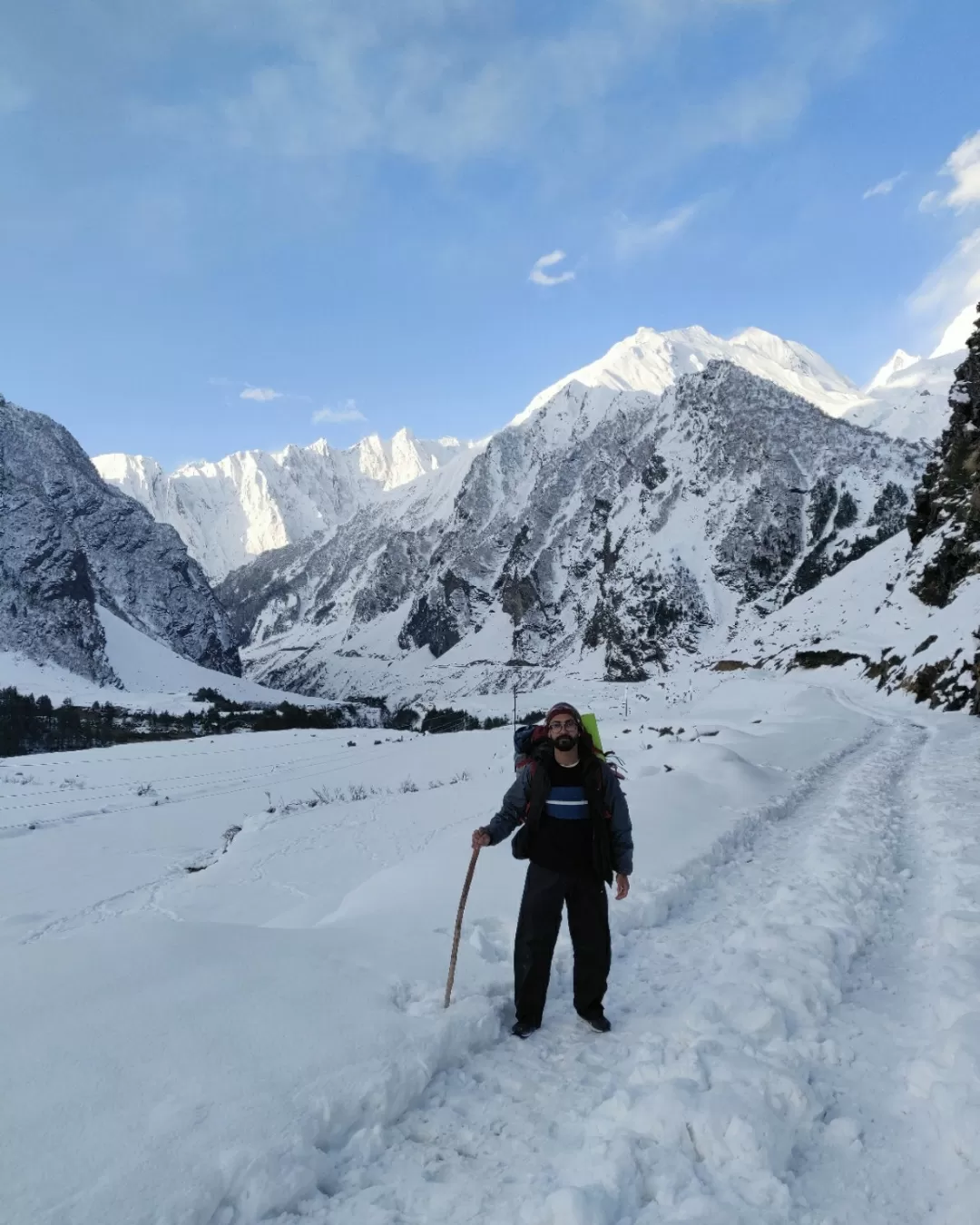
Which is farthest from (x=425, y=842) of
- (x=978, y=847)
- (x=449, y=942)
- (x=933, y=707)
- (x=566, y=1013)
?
(x=933, y=707)

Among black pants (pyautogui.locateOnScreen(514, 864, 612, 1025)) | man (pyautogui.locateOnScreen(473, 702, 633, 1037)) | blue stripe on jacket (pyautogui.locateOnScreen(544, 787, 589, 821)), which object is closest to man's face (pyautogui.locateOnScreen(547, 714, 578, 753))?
man (pyautogui.locateOnScreen(473, 702, 633, 1037))

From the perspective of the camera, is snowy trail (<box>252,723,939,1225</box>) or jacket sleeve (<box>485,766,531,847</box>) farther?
jacket sleeve (<box>485,766,531,847</box>)

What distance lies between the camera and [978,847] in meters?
7.72

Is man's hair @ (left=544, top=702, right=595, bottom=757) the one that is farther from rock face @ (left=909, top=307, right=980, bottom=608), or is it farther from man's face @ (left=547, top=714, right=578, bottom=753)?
rock face @ (left=909, top=307, right=980, bottom=608)

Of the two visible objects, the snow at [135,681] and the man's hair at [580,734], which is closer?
the man's hair at [580,734]

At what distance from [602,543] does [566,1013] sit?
168m

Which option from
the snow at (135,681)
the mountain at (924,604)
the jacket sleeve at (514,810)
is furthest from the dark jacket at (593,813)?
the snow at (135,681)

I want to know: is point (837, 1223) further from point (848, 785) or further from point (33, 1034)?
point (848, 785)

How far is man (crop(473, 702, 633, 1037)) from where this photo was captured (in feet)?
14.8

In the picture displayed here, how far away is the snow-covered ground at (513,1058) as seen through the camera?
292cm

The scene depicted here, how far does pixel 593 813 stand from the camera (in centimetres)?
455

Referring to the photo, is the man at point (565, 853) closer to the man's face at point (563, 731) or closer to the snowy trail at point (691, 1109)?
the man's face at point (563, 731)

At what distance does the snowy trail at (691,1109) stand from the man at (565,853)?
302 mm

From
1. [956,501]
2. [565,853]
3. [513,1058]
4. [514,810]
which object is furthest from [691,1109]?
[956,501]
